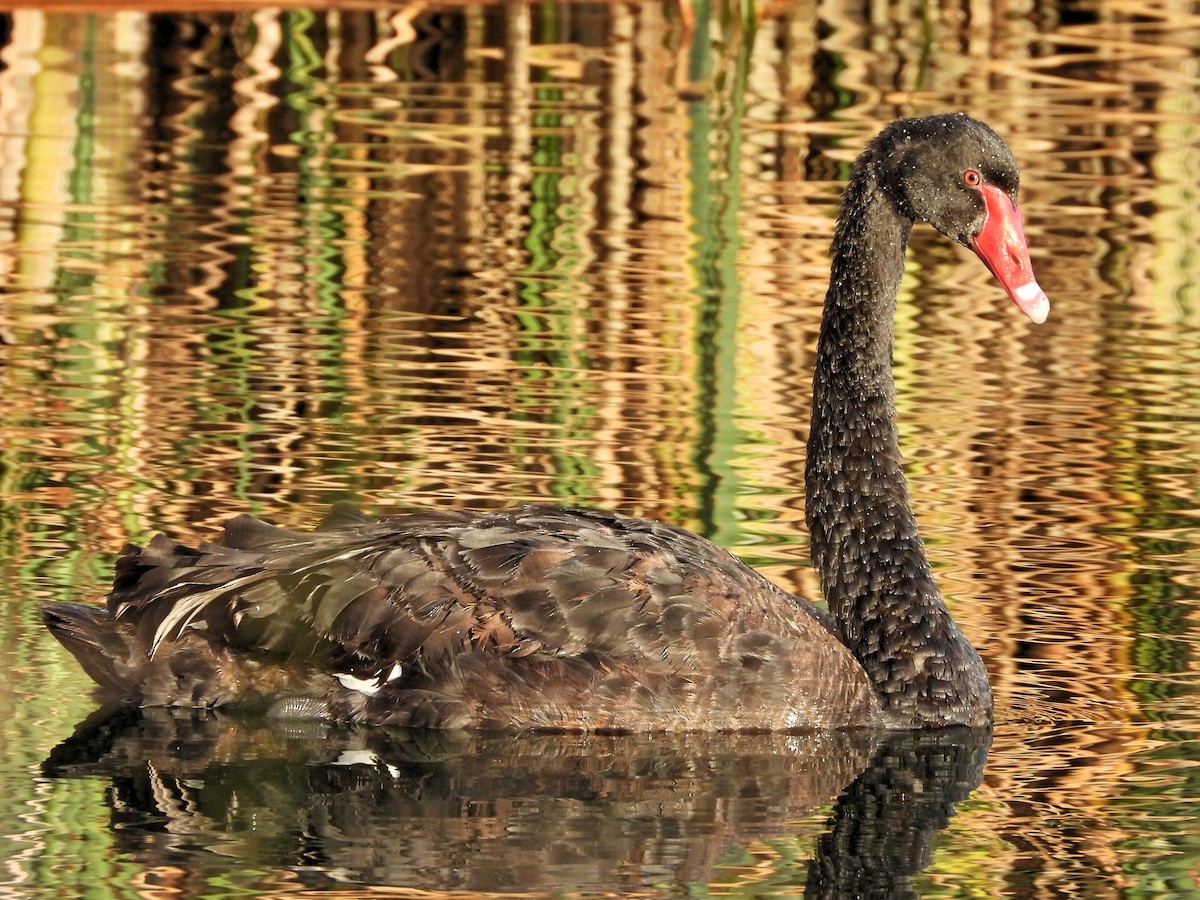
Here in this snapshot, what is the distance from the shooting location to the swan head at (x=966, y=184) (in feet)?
25.2

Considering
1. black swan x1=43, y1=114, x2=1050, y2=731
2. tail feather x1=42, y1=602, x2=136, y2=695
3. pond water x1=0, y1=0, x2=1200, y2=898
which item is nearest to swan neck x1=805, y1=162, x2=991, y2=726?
black swan x1=43, y1=114, x2=1050, y2=731

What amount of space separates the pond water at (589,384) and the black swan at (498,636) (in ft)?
0.39

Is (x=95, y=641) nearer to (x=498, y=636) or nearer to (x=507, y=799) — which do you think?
(x=498, y=636)

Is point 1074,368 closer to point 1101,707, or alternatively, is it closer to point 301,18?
point 1101,707

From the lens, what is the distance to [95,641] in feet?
23.4

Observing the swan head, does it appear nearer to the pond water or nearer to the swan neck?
the swan neck

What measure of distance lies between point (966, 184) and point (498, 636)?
6.71ft

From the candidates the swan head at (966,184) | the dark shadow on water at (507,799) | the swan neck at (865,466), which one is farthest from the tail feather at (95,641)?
the swan head at (966,184)

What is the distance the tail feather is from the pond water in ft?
0.40

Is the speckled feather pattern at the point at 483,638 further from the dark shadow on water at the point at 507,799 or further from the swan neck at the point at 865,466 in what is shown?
the swan neck at the point at 865,466

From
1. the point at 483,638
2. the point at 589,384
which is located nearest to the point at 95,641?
the point at 483,638

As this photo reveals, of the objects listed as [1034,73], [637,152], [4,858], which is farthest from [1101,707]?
[1034,73]

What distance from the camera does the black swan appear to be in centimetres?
707

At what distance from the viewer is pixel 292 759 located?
6.80m
